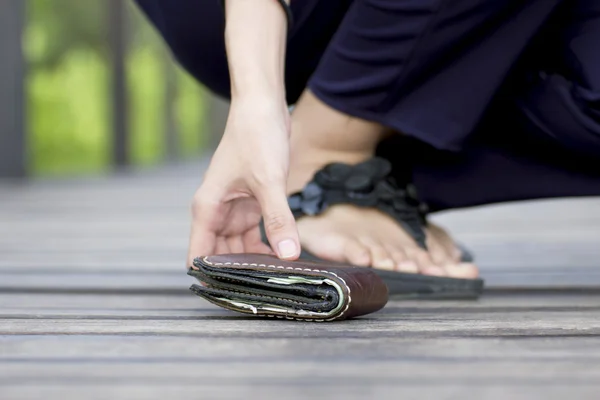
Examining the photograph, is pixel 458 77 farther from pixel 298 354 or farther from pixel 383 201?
→ pixel 298 354

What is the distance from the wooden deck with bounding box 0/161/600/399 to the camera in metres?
0.59

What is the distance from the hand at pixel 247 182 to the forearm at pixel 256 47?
2cm

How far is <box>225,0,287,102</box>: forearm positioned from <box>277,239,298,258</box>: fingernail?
0.15 m

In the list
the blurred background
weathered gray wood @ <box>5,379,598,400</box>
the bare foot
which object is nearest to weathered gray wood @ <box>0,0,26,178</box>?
the blurred background

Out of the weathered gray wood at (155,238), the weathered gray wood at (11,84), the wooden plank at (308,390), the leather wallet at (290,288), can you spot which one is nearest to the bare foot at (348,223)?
the weathered gray wood at (155,238)

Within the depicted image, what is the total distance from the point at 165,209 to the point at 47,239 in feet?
3.41

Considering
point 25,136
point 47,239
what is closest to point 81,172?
point 25,136

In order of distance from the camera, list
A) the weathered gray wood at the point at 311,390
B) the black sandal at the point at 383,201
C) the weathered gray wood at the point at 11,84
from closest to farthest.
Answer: the weathered gray wood at the point at 311,390, the black sandal at the point at 383,201, the weathered gray wood at the point at 11,84

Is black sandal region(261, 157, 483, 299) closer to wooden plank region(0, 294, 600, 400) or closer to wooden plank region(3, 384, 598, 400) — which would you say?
wooden plank region(0, 294, 600, 400)

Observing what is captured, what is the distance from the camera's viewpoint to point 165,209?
2887 millimetres

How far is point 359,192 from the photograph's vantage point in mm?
1124

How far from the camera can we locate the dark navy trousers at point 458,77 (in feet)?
3.42

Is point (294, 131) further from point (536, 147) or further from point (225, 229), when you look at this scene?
point (536, 147)

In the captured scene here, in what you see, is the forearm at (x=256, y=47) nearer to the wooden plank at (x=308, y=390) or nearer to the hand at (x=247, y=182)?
the hand at (x=247, y=182)
